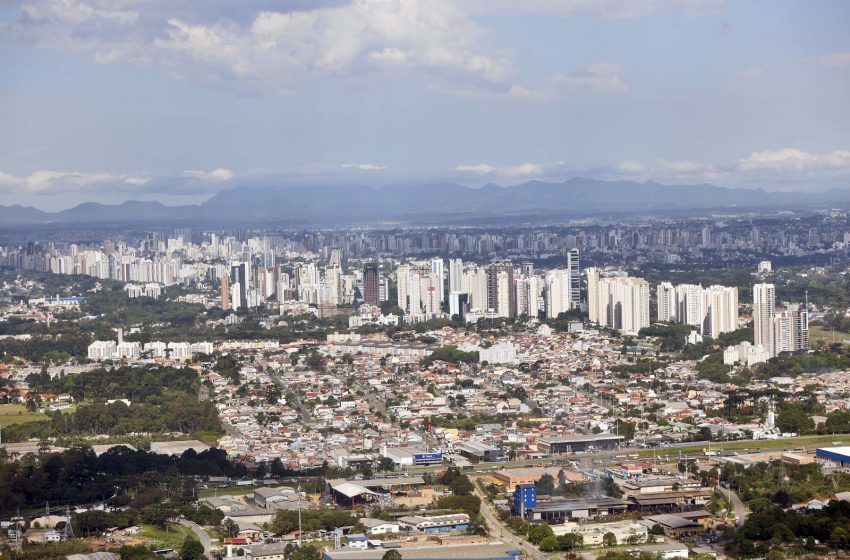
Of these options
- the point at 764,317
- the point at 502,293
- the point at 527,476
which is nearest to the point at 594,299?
the point at 502,293

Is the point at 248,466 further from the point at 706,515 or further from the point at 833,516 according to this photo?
the point at 833,516

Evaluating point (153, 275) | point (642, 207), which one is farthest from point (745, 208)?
point (153, 275)

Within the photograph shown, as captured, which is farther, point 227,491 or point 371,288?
point 371,288

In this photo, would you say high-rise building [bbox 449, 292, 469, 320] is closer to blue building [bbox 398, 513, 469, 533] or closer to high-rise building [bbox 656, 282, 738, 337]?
high-rise building [bbox 656, 282, 738, 337]

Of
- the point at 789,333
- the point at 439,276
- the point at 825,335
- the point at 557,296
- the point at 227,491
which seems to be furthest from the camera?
the point at 439,276

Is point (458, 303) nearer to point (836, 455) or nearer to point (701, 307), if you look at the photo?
point (701, 307)
